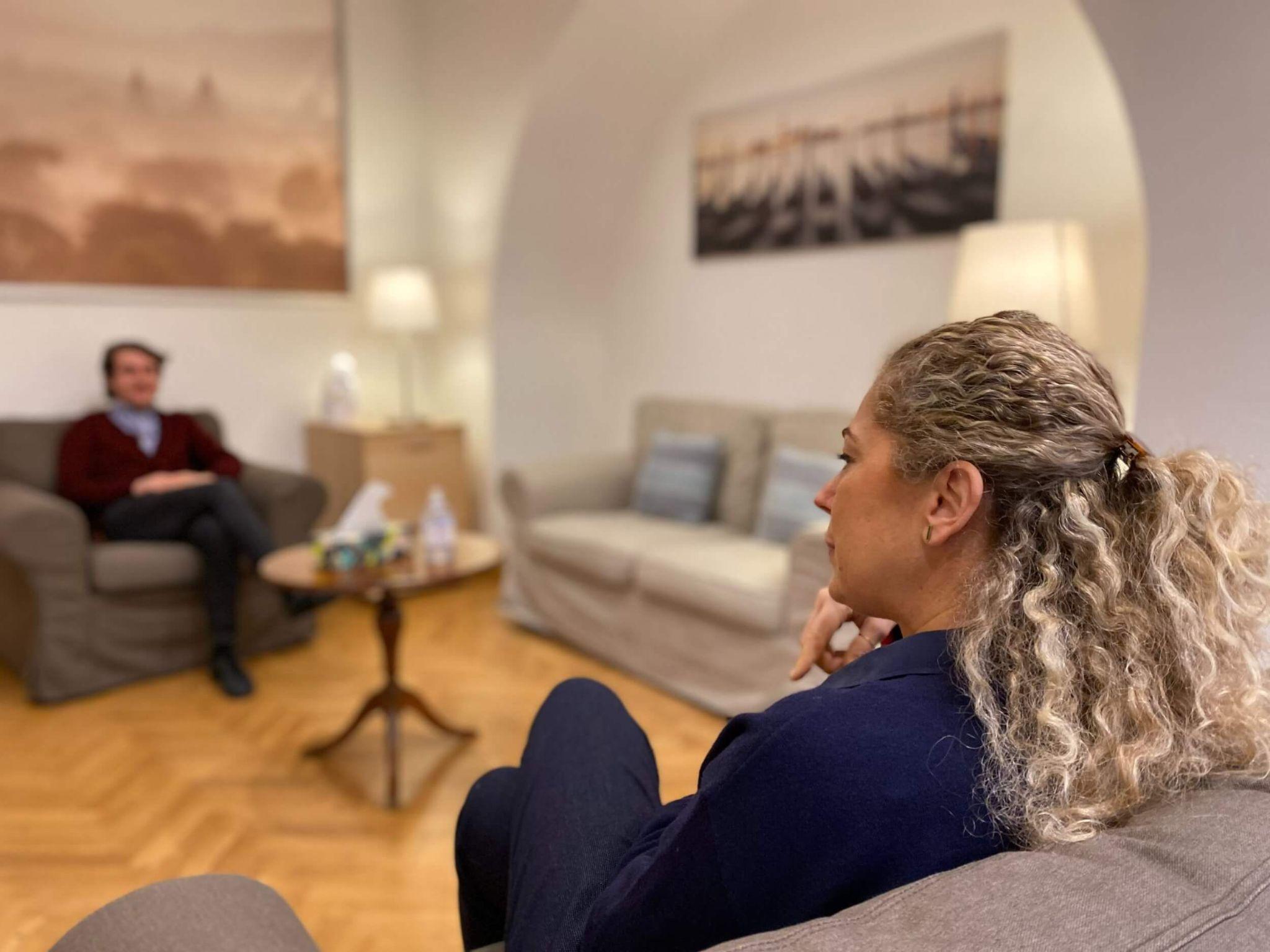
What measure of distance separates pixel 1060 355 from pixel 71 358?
13.5 feet

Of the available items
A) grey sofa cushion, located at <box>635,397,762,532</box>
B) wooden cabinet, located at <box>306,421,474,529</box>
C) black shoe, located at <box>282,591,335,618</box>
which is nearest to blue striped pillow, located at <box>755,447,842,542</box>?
grey sofa cushion, located at <box>635,397,762,532</box>

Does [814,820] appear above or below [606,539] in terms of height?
above

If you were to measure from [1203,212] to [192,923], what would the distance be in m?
1.68

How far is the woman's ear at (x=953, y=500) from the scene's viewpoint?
0.84m

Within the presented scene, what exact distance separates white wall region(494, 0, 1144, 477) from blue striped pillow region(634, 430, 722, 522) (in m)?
0.53

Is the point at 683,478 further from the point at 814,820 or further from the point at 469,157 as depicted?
the point at 814,820

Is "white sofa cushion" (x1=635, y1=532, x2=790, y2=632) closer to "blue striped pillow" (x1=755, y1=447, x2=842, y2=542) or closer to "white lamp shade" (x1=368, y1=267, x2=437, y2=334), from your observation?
"blue striped pillow" (x1=755, y1=447, x2=842, y2=542)

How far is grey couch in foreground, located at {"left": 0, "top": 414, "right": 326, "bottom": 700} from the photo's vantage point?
118 inches

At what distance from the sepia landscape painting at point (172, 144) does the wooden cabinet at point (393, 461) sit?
828mm

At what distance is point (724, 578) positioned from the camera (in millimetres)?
2906

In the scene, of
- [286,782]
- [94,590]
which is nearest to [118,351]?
[94,590]

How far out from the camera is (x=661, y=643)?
10.5 ft

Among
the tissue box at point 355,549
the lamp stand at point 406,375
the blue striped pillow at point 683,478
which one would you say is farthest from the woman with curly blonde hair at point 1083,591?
the lamp stand at point 406,375

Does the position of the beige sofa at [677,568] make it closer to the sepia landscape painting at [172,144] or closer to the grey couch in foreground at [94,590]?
the grey couch in foreground at [94,590]
